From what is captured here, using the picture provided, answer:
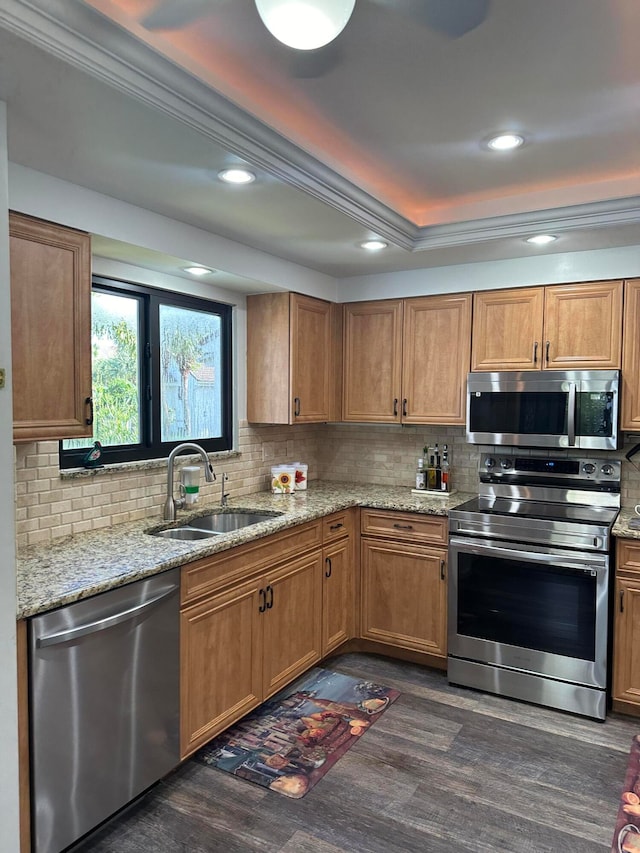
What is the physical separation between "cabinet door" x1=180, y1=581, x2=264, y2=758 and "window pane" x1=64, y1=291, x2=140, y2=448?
968 mm

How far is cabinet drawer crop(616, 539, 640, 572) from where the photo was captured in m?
2.86

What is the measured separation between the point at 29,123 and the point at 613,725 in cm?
342

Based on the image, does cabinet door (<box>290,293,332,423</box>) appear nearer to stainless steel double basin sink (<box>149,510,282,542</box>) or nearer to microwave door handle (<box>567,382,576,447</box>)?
stainless steel double basin sink (<box>149,510,282,542</box>)

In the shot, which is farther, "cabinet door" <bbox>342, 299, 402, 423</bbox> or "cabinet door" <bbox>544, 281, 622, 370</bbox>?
"cabinet door" <bbox>342, 299, 402, 423</bbox>

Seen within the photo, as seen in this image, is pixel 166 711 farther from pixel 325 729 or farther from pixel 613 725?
pixel 613 725

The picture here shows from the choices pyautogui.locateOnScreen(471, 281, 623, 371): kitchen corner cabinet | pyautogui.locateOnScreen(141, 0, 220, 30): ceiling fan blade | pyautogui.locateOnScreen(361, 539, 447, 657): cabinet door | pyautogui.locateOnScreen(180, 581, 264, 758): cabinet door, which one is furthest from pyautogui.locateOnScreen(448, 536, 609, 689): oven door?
pyautogui.locateOnScreen(141, 0, 220, 30): ceiling fan blade

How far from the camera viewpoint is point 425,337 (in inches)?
147

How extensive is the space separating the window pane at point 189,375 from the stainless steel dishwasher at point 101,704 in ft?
4.01

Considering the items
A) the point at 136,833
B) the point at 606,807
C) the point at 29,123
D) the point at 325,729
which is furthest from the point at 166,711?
the point at 29,123

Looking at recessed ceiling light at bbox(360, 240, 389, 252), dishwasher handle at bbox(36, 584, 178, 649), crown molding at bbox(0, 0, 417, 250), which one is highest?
crown molding at bbox(0, 0, 417, 250)

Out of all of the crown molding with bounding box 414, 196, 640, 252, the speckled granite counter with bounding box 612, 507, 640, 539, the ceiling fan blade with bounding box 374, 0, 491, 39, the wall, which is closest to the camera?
the ceiling fan blade with bounding box 374, 0, 491, 39

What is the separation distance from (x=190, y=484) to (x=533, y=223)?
2143mm

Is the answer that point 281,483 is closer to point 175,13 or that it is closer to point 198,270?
point 198,270

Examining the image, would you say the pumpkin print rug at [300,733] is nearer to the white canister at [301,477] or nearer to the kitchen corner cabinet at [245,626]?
the kitchen corner cabinet at [245,626]
